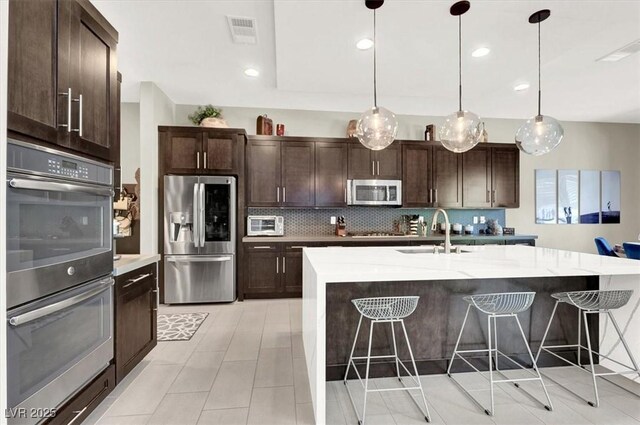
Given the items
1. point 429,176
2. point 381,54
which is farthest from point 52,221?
point 429,176

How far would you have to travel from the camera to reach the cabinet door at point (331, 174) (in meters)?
4.73

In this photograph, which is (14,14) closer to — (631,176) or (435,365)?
(435,365)

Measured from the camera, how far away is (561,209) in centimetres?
569

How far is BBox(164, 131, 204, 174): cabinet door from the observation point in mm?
4238

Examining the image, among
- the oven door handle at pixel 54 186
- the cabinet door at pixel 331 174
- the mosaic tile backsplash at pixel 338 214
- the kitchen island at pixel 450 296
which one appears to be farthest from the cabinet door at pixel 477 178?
the oven door handle at pixel 54 186

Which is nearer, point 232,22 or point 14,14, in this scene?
point 14,14

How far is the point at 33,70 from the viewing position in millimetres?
1354

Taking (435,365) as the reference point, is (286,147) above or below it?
above

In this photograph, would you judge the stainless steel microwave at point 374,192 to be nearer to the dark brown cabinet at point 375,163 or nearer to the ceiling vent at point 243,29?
the dark brown cabinet at point 375,163

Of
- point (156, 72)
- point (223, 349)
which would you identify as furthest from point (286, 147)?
point (223, 349)

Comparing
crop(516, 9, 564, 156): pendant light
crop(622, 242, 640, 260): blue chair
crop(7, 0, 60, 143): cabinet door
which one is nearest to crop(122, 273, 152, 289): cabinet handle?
crop(7, 0, 60, 143): cabinet door

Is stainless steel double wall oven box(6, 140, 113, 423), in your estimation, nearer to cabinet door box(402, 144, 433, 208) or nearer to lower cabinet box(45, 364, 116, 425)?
lower cabinet box(45, 364, 116, 425)

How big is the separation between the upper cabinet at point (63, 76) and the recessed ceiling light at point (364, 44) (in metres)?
2.01

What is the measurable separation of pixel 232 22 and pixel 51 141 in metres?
1.96
